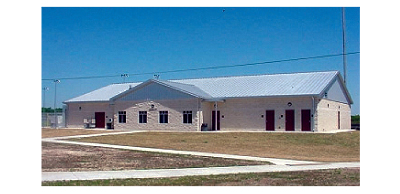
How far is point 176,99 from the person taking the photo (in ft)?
132

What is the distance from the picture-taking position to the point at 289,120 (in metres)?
36.9

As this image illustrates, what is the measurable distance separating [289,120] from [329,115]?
405 cm

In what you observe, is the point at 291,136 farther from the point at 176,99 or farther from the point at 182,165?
the point at 182,165

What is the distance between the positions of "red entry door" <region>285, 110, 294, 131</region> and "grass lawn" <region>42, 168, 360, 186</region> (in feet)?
73.6

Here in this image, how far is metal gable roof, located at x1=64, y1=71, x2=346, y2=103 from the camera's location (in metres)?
37.3

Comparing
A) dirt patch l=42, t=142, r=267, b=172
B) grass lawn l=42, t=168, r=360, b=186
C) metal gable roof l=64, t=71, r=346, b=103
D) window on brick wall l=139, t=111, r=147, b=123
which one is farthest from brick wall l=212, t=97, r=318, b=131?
grass lawn l=42, t=168, r=360, b=186

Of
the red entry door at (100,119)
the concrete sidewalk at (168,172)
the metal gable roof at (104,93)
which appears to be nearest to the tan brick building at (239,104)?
the red entry door at (100,119)

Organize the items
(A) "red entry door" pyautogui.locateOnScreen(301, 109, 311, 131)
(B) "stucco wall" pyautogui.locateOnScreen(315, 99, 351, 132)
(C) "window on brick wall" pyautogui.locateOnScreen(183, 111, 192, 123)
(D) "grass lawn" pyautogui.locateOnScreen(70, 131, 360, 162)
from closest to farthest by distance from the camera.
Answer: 1. (D) "grass lawn" pyautogui.locateOnScreen(70, 131, 360, 162)
2. (A) "red entry door" pyautogui.locateOnScreen(301, 109, 311, 131)
3. (B) "stucco wall" pyautogui.locateOnScreen(315, 99, 351, 132)
4. (C) "window on brick wall" pyautogui.locateOnScreen(183, 111, 192, 123)

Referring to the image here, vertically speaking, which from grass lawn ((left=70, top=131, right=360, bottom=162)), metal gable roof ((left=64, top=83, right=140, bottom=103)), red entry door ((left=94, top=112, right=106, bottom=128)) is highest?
metal gable roof ((left=64, top=83, right=140, bottom=103))

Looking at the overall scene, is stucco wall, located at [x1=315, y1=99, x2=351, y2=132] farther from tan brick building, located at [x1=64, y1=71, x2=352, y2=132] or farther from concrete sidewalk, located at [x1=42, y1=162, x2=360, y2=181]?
concrete sidewalk, located at [x1=42, y1=162, x2=360, y2=181]

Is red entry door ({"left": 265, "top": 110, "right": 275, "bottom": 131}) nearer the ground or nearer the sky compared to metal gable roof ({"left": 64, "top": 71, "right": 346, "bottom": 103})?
nearer the ground

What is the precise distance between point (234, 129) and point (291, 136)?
7.59m

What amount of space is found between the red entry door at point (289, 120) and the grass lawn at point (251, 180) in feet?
73.6

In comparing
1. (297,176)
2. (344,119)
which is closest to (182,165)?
(297,176)
